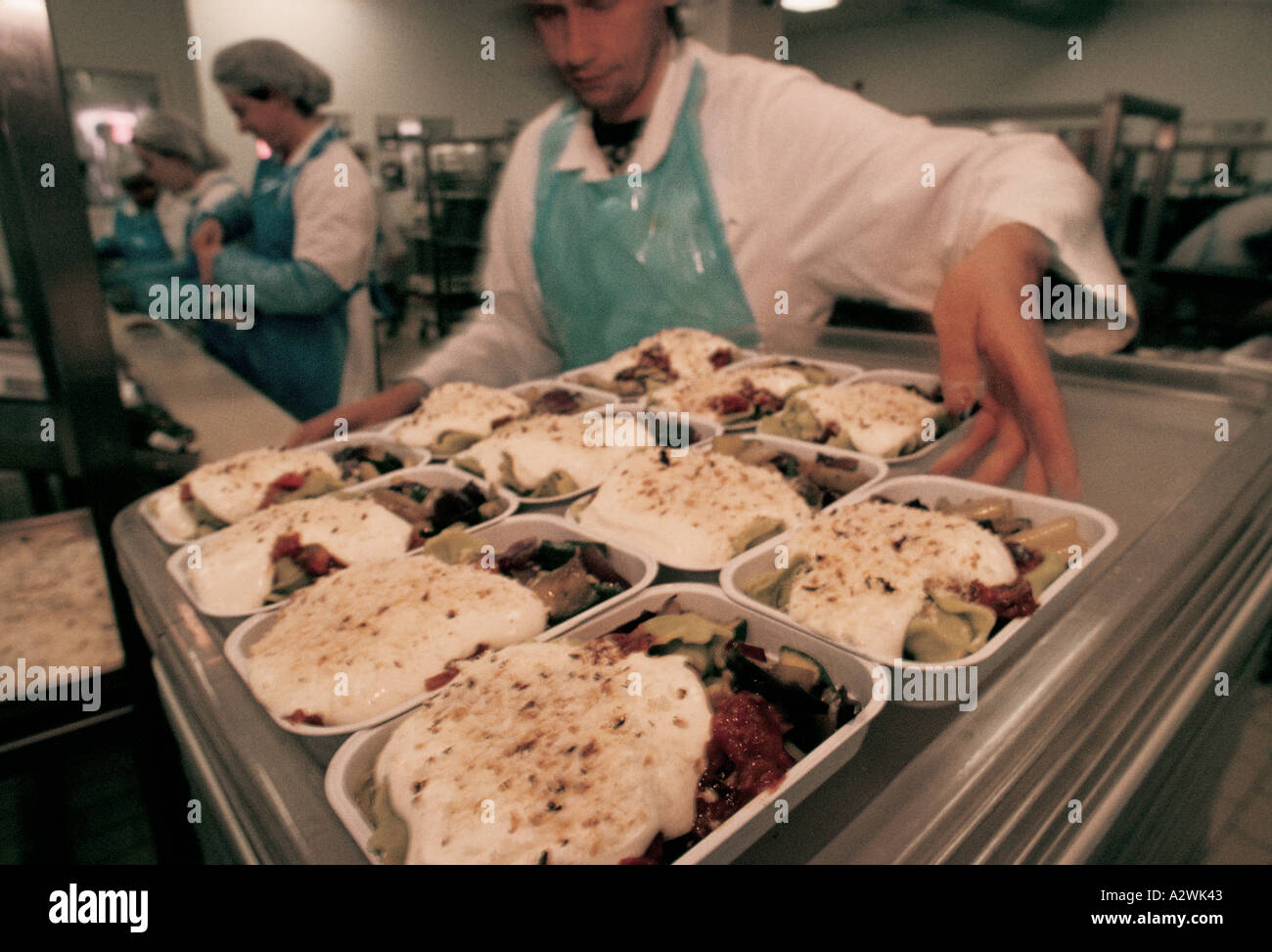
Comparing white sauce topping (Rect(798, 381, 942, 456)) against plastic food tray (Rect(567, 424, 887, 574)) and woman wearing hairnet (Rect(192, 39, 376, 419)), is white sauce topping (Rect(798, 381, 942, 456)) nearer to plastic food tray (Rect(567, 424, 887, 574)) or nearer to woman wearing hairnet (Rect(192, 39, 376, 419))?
plastic food tray (Rect(567, 424, 887, 574))

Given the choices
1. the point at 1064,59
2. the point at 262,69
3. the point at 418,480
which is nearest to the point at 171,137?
the point at 262,69

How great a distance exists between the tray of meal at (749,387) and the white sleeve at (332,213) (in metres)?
2.41

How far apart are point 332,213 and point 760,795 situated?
12.7 feet

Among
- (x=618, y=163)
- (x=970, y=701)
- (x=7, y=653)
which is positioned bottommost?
(x=7, y=653)

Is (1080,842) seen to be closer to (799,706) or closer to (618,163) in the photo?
(799,706)

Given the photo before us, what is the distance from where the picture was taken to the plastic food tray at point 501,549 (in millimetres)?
965

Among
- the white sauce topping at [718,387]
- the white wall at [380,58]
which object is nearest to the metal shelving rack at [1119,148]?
the white sauce topping at [718,387]

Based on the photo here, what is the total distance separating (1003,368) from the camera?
5.54ft

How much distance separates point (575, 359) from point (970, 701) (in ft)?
8.16

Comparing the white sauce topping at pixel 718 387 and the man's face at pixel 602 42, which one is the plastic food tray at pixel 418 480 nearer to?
the white sauce topping at pixel 718 387

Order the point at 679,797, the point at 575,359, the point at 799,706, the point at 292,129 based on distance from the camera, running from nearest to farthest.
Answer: the point at 679,797
the point at 799,706
the point at 575,359
the point at 292,129

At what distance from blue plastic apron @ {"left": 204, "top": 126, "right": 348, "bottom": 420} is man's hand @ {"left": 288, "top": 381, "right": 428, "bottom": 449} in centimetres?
211

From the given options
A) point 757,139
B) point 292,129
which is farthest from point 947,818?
point 292,129

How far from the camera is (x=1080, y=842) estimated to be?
878mm
